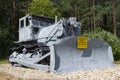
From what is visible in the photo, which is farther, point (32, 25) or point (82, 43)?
point (32, 25)

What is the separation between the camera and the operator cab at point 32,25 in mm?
14719

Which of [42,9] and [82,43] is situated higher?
[42,9]

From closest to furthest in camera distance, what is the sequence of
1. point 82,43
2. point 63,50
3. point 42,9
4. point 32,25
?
point 63,50 → point 82,43 → point 32,25 → point 42,9

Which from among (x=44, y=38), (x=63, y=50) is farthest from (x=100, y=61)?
(x=44, y=38)

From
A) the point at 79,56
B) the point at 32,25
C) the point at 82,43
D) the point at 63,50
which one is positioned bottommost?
the point at 79,56

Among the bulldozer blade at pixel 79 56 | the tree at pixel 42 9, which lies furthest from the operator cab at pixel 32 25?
the tree at pixel 42 9

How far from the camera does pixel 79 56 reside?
11.8m

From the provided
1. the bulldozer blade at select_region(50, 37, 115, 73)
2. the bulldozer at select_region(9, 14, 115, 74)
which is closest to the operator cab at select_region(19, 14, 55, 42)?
the bulldozer at select_region(9, 14, 115, 74)

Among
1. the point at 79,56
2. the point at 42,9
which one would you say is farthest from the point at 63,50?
the point at 42,9

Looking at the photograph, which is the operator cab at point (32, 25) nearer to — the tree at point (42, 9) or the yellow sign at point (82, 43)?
the yellow sign at point (82, 43)

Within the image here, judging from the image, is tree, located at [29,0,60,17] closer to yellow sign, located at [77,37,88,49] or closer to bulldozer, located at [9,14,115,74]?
bulldozer, located at [9,14,115,74]

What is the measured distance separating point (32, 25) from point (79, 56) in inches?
152

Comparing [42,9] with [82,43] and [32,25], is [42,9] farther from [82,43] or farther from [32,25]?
[82,43]

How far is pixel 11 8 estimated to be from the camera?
37125mm
